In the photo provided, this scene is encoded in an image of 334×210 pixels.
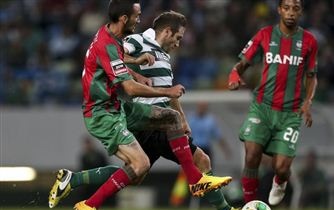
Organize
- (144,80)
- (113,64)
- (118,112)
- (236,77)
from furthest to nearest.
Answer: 1. (236,77)
2. (144,80)
3. (118,112)
4. (113,64)

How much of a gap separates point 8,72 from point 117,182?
1236 cm

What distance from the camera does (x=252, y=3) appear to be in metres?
27.0

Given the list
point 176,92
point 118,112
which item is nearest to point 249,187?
point 118,112

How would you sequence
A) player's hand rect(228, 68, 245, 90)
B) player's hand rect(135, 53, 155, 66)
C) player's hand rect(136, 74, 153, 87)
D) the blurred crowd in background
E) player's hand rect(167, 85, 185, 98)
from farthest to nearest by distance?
the blurred crowd in background → player's hand rect(228, 68, 245, 90) → player's hand rect(136, 74, 153, 87) → player's hand rect(135, 53, 155, 66) → player's hand rect(167, 85, 185, 98)

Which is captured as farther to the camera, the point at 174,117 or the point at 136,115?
the point at 136,115

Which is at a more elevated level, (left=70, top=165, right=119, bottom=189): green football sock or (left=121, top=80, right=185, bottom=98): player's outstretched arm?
(left=121, top=80, right=185, bottom=98): player's outstretched arm

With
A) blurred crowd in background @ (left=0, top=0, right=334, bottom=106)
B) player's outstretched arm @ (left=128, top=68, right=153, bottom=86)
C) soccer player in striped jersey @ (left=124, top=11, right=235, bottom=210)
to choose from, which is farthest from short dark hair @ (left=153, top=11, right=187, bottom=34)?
blurred crowd in background @ (left=0, top=0, right=334, bottom=106)

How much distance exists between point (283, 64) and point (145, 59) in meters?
2.29

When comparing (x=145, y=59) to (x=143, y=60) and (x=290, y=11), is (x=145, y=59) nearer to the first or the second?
(x=143, y=60)

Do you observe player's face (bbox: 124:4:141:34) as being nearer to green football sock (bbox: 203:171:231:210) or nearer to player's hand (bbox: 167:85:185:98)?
player's hand (bbox: 167:85:185:98)

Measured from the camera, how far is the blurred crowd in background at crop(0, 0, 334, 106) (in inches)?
988

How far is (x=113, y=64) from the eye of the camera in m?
13.2

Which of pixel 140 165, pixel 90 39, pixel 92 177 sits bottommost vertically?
pixel 90 39

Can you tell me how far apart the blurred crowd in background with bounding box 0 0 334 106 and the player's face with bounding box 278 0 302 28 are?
28.2ft
